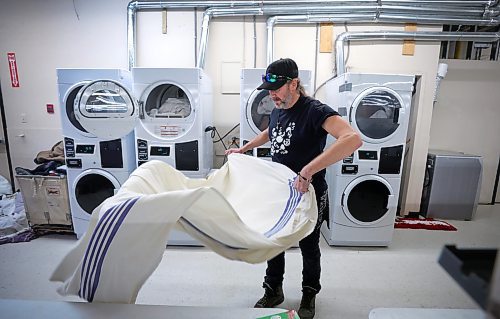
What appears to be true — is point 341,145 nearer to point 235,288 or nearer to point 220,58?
point 235,288

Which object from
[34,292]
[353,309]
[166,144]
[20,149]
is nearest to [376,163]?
[353,309]

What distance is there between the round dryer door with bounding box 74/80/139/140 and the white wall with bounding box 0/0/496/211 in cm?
96

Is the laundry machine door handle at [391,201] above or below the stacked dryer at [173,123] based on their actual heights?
below

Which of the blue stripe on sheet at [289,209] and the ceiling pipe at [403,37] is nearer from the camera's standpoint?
the blue stripe on sheet at [289,209]

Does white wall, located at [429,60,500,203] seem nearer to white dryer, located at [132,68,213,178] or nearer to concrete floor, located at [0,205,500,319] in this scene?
concrete floor, located at [0,205,500,319]

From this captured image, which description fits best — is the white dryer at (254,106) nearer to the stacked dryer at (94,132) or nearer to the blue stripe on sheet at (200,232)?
the stacked dryer at (94,132)

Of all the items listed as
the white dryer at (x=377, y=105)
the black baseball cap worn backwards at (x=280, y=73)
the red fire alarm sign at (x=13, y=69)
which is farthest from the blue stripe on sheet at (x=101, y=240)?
the red fire alarm sign at (x=13, y=69)

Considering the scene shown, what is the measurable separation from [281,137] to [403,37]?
242 cm

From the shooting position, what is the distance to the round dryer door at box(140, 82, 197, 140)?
2.39 metres

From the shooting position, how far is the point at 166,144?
2436 millimetres

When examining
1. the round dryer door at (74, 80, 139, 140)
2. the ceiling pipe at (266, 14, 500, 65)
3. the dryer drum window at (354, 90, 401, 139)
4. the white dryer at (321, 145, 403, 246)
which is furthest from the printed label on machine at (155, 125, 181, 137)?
the dryer drum window at (354, 90, 401, 139)

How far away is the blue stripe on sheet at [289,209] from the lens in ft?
3.56

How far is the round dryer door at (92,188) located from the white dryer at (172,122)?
0.41 m

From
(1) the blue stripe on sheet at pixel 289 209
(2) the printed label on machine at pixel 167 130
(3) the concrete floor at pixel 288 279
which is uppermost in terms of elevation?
(2) the printed label on machine at pixel 167 130
